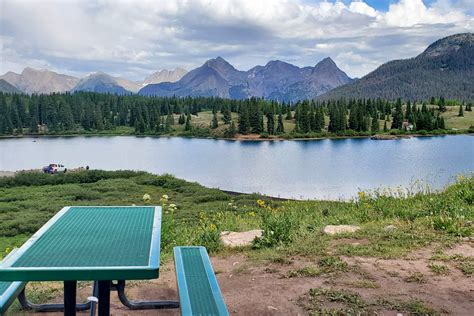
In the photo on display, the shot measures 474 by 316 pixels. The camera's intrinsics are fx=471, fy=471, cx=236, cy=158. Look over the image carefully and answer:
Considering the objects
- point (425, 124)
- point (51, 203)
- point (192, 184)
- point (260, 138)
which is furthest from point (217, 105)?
point (51, 203)

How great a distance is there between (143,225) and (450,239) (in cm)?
546

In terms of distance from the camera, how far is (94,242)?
4.34 meters

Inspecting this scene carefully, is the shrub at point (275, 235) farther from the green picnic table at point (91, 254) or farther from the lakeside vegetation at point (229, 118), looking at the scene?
the lakeside vegetation at point (229, 118)

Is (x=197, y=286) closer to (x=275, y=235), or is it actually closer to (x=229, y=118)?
(x=275, y=235)

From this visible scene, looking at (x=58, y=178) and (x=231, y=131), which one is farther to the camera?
(x=231, y=131)

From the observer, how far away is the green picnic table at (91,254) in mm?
3555

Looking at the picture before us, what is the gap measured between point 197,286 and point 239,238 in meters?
4.15

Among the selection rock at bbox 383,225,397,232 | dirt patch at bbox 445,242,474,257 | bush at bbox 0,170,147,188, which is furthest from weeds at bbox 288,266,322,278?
bush at bbox 0,170,147,188

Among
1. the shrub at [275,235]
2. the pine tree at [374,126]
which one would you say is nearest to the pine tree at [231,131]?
the pine tree at [374,126]

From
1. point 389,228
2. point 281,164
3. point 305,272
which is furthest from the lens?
point 281,164

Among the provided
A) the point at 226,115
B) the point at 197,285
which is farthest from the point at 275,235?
the point at 226,115

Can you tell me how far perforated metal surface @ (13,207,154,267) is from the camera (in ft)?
12.4

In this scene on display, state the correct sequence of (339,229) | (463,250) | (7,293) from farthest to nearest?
(339,229) → (463,250) → (7,293)

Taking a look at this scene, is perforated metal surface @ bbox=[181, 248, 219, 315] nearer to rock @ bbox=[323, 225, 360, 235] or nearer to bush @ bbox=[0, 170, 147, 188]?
rock @ bbox=[323, 225, 360, 235]
